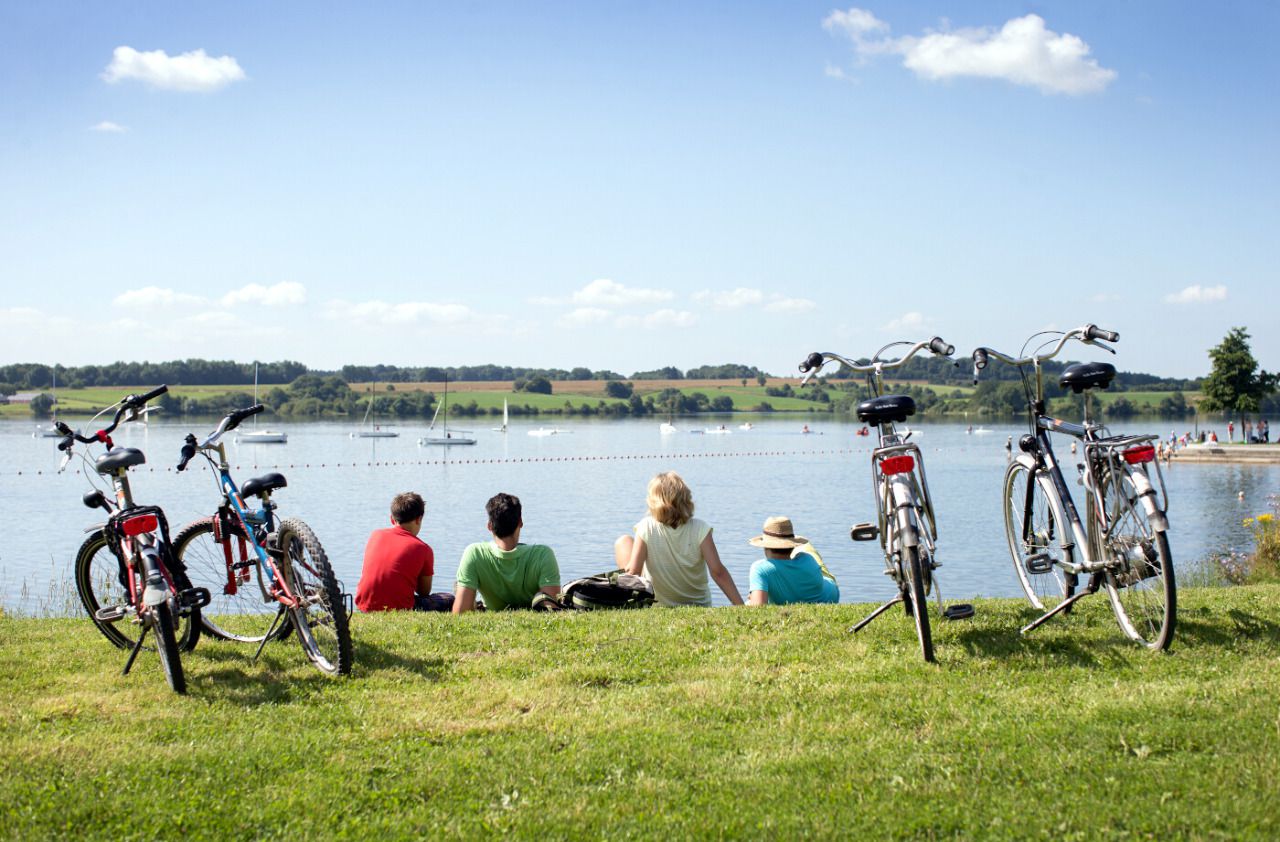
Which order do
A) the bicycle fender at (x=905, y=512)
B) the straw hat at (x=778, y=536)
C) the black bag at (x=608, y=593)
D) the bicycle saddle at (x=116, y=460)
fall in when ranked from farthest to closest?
the straw hat at (x=778, y=536), the black bag at (x=608, y=593), the bicycle saddle at (x=116, y=460), the bicycle fender at (x=905, y=512)

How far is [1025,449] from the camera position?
257 inches

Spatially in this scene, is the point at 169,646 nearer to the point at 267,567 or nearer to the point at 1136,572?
the point at 267,567

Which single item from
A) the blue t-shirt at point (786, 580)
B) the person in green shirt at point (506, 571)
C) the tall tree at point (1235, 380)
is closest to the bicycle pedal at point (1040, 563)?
the blue t-shirt at point (786, 580)

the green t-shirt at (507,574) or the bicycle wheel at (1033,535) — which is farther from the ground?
the bicycle wheel at (1033,535)

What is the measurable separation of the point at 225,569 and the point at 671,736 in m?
3.21

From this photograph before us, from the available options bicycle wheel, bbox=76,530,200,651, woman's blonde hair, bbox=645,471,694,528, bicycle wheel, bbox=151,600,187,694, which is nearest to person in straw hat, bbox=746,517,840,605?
woman's blonde hair, bbox=645,471,694,528

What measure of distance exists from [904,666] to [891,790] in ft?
5.45

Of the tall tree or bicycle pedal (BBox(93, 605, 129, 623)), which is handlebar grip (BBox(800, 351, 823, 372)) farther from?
the tall tree

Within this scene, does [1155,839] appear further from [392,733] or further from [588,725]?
[392,733]

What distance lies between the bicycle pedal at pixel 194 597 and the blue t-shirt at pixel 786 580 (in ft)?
14.2

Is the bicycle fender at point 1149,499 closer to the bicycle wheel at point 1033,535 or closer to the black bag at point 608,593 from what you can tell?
the bicycle wheel at point 1033,535

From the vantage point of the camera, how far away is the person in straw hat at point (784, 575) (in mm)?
8680

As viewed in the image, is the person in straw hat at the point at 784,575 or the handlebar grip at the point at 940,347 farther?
the person in straw hat at the point at 784,575

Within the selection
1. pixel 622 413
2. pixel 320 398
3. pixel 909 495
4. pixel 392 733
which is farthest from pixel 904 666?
pixel 622 413
